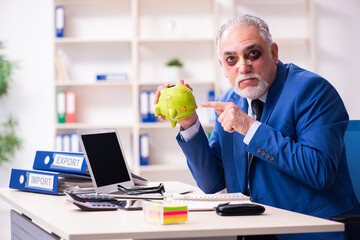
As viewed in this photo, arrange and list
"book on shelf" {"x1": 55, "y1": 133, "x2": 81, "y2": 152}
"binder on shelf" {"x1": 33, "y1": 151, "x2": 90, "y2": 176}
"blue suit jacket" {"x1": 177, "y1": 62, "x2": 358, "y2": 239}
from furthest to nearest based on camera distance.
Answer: "book on shelf" {"x1": 55, "y1": 133, "x2": 81, "y2": 152} < "binder on shelf" {"x1": 33, "y1": 151, "x2": 90, "y2": 176} < "blue suit jacket" {"x1": 177, "y1": 62, "x2": 358, "y2": 239}

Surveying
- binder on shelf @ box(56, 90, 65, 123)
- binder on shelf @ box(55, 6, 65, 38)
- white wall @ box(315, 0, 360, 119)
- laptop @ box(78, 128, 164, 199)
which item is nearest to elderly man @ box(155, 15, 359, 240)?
laptop @ box(78, 128, 164, 199)

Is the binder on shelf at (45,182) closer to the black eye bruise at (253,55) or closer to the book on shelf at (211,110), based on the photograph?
the black eye bruise at (253,55)

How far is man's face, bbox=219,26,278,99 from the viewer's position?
182 cm

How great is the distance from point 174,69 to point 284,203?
130 inches

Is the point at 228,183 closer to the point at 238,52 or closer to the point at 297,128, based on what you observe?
the point at 297,128

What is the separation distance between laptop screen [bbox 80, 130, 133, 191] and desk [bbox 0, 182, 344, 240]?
0.41m

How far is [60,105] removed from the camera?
473 cm

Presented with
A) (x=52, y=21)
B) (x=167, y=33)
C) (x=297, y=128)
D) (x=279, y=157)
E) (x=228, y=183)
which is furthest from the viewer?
(x=167, y=33)

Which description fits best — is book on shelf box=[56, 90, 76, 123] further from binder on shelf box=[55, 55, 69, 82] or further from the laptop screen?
the laptop screen

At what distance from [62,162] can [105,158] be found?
0.64 ft

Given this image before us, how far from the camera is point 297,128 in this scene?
5.63 ft

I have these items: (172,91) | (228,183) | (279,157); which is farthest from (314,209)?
(172,91)

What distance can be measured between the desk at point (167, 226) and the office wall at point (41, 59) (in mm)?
3825

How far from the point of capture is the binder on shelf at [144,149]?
4.75 m
